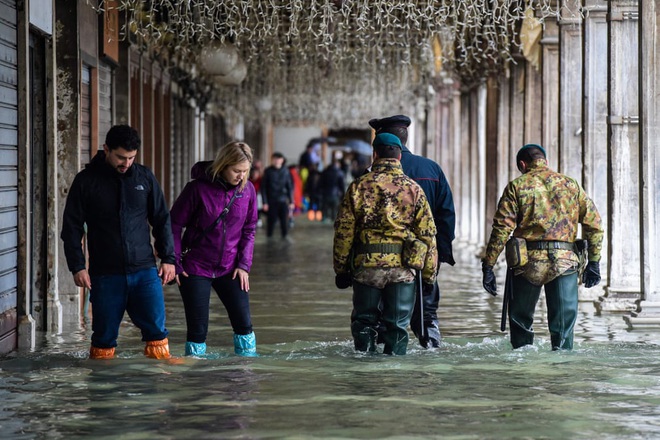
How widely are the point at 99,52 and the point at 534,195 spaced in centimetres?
581

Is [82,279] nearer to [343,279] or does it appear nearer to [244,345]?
[244,345]

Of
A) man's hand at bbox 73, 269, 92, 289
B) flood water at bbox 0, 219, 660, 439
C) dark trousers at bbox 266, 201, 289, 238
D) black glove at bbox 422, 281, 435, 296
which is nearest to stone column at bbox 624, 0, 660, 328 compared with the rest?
flood water at bbox 0, 219, 660, 439

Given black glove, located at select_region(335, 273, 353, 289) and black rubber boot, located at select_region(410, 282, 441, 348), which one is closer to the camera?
black glove, located at select_region(335, 273, 353, 289)

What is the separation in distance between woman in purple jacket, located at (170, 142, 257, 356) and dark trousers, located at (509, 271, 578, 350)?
75.4 inches

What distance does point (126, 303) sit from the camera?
864 cm

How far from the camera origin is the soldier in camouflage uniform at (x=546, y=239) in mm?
9359

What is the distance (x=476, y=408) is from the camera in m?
7.32

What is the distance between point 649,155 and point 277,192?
15.2 meters

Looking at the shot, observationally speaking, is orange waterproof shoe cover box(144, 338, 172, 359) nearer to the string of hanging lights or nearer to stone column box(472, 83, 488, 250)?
the string of hanging lights

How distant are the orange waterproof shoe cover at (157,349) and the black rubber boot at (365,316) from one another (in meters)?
1.26

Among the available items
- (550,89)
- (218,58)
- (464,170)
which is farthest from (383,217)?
(464,170)

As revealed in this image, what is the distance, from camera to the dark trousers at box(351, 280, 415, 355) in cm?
905

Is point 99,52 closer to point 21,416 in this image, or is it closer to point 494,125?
point 21,416

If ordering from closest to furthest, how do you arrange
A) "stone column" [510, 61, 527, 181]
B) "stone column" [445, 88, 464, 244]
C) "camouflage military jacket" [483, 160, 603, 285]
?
"camouflage military jacket" [483, 160, 603, 285]
"stone column" [510, 61, 527, 181]
"stone column" [445, 88, 464, 244]
